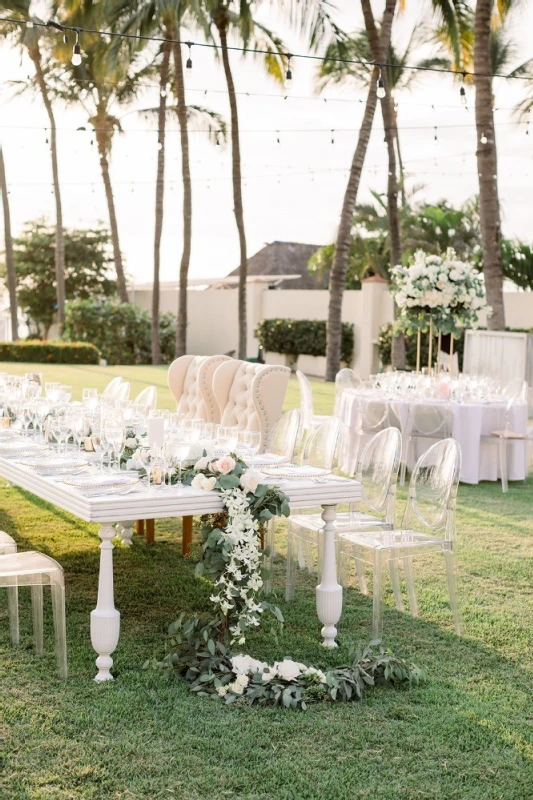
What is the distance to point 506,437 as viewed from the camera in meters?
8.95

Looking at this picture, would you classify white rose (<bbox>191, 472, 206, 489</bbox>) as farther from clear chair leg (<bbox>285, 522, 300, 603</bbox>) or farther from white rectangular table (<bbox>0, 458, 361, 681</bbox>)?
clear chair leg (<bbox>285, 522, 300, 603</bbox>)

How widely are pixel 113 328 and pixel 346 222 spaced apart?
908 cm

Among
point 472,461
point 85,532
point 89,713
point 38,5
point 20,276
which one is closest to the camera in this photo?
point 89,713

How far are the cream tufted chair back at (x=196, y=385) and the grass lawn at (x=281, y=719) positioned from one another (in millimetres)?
2731

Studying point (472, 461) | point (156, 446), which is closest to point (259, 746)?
point (156, 446)

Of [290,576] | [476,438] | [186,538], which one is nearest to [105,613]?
[290,576]

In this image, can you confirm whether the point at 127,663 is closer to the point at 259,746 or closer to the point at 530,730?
the point at 259,746

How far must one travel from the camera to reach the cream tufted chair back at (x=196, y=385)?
8062 millimetres

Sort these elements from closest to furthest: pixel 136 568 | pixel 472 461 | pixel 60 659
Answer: pixel 60 659, pixel 136 568, pixel 472 461

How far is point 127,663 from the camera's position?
411 cm

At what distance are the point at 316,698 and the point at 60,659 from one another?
1056 mm

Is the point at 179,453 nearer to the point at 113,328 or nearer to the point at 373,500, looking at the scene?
the point at 373,500

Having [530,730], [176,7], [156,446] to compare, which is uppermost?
[176,7]

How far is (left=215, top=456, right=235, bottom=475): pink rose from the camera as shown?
4102mm
